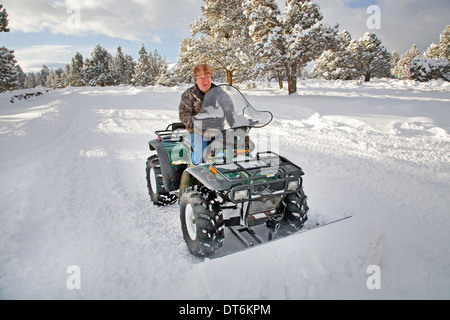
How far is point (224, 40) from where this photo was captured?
71.3ft

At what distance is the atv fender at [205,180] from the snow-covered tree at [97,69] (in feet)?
212

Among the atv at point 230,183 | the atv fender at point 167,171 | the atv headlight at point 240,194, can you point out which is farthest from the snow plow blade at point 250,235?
the atv fender at point 167,171

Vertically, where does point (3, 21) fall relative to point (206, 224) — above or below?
above

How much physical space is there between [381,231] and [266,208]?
4.91 feet

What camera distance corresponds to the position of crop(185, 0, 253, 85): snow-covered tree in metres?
21.0

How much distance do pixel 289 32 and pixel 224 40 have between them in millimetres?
5116

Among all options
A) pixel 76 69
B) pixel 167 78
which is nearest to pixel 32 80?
pixel 76 69

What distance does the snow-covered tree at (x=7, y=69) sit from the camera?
3897 cm

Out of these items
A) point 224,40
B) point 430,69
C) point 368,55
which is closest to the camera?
point 224,40

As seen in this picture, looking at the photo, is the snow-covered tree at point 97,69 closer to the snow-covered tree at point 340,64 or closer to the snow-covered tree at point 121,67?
the snow-covered tree at point 121,67

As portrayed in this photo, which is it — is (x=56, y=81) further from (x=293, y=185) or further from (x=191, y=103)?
(x=293, y=185)

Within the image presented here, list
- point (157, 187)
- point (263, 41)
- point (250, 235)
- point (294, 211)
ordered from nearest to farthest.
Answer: point (294, 211), point (250, 235), point (157, 187), point (263, 41)

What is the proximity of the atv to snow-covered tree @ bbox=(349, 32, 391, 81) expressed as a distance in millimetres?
40923

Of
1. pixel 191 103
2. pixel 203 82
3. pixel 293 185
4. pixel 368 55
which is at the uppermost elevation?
pixel 368 55
